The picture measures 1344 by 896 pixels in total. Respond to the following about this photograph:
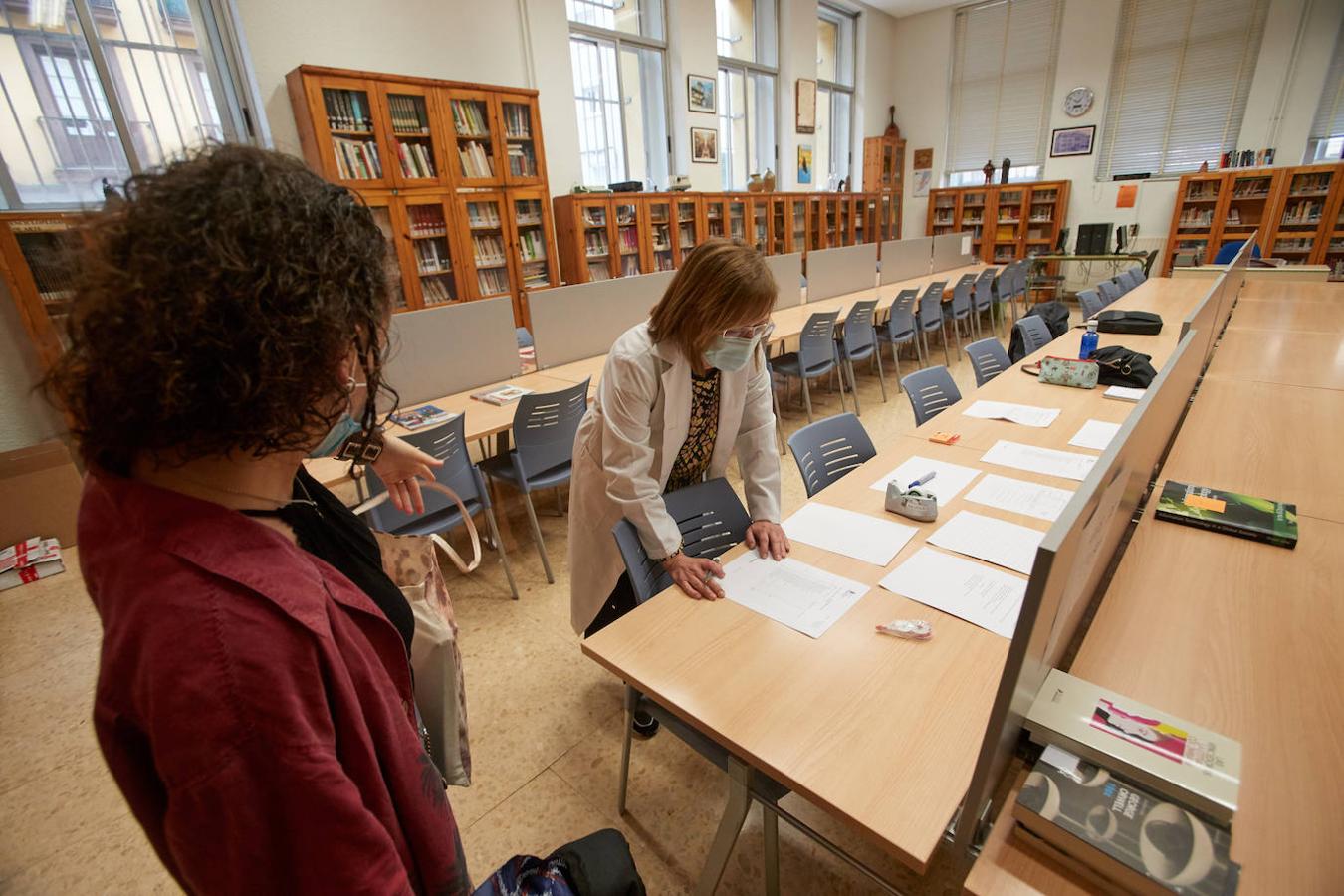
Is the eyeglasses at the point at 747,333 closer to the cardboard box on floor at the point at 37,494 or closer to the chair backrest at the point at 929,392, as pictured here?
the chair backrest at the point at 929,392

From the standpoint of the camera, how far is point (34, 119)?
3605mm

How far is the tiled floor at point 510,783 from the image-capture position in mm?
1542

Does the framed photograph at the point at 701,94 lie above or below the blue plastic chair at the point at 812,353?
above

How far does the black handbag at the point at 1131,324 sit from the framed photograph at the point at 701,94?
532 cm

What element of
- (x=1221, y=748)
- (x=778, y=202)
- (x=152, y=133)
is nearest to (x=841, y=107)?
(x=778, y=202)

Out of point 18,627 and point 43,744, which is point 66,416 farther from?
point 18,627

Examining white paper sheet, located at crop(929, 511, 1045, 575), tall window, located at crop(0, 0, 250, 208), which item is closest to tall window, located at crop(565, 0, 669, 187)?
tall window, located at crop(0, 0, 250, 208)

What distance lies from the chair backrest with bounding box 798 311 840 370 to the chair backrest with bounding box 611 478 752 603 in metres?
2.66

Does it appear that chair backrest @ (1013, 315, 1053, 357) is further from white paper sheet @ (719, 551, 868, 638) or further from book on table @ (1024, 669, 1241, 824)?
book on table @ (1024, 669, 1241, 824)

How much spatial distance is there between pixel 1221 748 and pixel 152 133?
5845mm

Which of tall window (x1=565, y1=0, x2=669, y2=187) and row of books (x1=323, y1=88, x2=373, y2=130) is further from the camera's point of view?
tall window (x1=565, y1=0, x2=669, y2=187)

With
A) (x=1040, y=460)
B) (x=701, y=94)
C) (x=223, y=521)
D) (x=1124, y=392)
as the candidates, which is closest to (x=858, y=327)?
(x=1124, y=392)

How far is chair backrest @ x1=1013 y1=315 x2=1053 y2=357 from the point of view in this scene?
3662mm

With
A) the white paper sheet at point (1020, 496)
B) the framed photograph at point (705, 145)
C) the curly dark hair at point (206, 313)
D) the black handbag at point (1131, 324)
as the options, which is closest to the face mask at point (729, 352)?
the white paper sheet at point (1020, 496)
